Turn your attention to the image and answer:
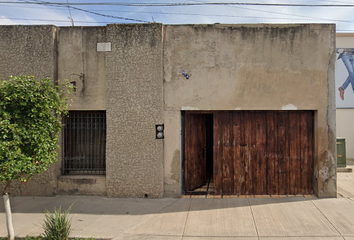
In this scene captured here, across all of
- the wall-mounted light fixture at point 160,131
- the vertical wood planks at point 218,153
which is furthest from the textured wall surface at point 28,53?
the vertical wood planks at point 218,153

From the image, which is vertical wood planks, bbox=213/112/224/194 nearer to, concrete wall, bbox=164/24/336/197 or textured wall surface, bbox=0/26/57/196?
concrete wall, bbox=164/24/336/197

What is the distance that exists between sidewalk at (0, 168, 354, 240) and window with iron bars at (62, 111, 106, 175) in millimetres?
781

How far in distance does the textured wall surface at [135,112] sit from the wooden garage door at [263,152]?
1570mm

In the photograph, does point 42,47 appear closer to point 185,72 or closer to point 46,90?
point 46,90

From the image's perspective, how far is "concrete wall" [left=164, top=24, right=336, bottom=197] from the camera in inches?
267

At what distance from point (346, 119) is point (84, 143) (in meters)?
12.0

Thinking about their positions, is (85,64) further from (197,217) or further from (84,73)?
(197,217)

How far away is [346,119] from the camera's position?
44.3 feet

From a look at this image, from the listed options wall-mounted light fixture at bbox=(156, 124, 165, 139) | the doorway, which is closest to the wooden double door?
the doorway

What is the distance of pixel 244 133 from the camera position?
7.11 metres

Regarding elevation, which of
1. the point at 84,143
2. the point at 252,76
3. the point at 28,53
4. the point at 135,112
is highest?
the point at 28,53

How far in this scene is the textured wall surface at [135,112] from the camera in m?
6.90

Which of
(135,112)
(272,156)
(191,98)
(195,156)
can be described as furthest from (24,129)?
(272,156)

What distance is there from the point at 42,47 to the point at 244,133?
5434 mm
